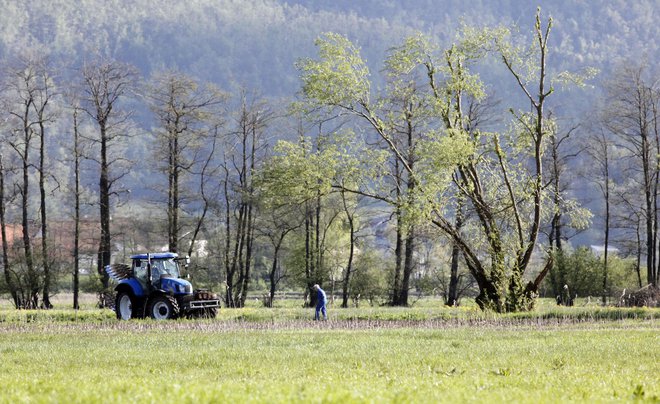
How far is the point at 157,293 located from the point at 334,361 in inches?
653

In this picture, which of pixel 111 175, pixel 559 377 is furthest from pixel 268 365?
pixel 111 175

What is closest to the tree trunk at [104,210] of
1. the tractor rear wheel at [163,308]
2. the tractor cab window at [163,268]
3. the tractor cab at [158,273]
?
the tractor cab window at [163,268]

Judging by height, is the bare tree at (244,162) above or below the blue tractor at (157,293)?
above

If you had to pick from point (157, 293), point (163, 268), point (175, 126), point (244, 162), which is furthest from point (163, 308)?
point (244, 162)

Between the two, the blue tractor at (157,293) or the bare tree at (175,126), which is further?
the bare tree at (175,126)

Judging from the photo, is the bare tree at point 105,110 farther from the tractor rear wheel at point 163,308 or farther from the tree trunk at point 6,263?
the tractor rear wheel at point 163,308

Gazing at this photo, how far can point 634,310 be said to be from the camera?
106 feet

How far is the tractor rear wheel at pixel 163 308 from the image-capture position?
101 ft

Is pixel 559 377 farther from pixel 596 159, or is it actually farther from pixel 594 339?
pixel 596 159

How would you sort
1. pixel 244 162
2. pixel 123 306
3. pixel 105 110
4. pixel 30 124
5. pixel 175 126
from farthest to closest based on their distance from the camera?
pixel 244 162 < pixel 175 126 < pixel 105 110 < pixel 30 124 < pixel 123 306

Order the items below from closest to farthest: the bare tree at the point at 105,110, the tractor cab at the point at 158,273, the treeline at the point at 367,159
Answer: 1. the tractor cab at the point at 158,273
2. the treeline at the point at 367,159
3. the bare tree at the point at 105,110

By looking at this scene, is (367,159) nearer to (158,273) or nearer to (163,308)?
(158,273)

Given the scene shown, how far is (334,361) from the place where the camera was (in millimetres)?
16219

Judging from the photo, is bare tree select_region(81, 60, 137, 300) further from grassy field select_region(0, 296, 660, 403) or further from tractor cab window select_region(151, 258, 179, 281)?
grassy field select_region(0, 296, 660, 403)
